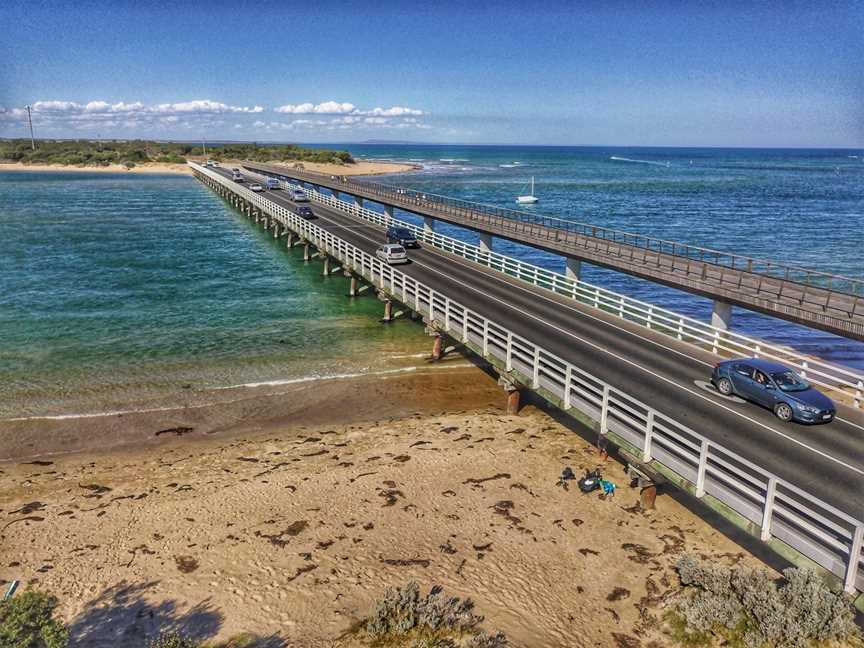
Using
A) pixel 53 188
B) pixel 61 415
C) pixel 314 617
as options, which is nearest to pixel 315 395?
pixel 61 415

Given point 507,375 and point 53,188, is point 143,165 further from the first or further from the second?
point 507,375

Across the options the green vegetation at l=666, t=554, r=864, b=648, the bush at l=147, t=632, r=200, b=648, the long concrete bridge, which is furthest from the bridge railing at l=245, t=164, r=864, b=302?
the bush at l=147, t=632, r=200, b=648

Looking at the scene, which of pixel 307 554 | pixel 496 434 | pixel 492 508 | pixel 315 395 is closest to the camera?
pixel 307 554

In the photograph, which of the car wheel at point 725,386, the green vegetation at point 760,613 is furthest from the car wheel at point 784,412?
the green vegetation at point 760,613

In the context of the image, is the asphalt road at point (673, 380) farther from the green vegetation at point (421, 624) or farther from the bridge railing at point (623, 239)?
the green vegetation at point (421, 624)

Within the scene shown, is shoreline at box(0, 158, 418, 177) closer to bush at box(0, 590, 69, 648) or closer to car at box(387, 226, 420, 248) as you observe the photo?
car at box(387, 226, 420, 248)

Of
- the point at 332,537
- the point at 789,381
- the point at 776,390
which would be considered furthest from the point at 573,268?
the point at 332,537
